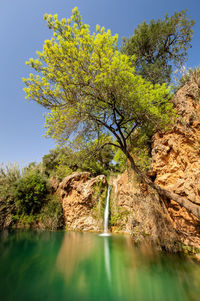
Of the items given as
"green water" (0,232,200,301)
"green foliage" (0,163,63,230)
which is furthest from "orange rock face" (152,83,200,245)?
"green foliage" (0,163,63,230)

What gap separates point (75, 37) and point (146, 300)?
25.4 ft

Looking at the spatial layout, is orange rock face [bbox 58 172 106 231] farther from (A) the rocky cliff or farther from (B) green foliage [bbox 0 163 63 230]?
(A) the rocky cliff

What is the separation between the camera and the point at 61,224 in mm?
11070

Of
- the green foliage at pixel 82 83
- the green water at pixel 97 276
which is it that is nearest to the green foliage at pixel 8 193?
the green water at pixel 97 276

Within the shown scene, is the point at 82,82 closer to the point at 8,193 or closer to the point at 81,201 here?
the point at 81,201

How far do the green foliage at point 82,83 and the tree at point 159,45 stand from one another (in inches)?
211

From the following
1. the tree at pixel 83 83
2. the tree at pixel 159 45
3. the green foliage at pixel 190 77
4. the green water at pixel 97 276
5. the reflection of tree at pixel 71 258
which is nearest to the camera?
the green water at pixel 97 276

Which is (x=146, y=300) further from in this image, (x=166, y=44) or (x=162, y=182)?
(x=166, y=44)

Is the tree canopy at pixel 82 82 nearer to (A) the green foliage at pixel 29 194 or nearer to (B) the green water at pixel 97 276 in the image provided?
(B) the green water at pixel 97 276

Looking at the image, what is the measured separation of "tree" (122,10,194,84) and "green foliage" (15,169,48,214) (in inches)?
517

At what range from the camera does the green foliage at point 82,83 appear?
469 centimetres

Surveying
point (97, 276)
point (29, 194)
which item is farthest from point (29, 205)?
point (97, 276)

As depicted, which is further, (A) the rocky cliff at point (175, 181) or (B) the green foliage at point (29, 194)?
(B) the green foliage at point (29, 194)

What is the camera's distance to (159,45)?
1081 cm
